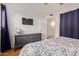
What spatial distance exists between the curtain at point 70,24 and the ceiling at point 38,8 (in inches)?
5.3

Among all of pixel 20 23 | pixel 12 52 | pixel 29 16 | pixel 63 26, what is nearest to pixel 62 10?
pixel 63 26

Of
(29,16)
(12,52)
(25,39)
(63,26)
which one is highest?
(29,16)

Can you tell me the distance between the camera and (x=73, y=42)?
43.8 inches

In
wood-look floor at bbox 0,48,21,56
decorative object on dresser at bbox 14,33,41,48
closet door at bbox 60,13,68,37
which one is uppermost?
closet door at bbox 60,13,68,37

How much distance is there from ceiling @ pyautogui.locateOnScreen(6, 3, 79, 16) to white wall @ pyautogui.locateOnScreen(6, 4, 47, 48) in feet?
0.09

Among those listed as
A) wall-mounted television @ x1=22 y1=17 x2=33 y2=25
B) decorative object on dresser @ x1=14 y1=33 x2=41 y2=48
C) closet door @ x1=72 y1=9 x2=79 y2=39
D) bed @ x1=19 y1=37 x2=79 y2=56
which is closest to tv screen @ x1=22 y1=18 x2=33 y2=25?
wall-mounted television @ x1=22 y1=17 x2=33 y2=25

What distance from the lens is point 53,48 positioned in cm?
109

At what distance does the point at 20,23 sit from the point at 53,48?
1.77 feet

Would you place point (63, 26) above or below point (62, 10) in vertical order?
below

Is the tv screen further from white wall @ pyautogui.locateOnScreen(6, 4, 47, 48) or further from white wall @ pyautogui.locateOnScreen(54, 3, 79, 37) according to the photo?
white wall @ pyautogui.locateOnScreen(54, 3, 79, 37)

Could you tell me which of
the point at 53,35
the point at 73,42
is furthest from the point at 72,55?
the point at 53,35

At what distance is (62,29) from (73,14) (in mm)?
254

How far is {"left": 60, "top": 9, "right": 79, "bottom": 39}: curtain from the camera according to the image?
1.14 metres

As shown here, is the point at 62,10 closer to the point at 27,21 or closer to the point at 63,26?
the point at 63,26
